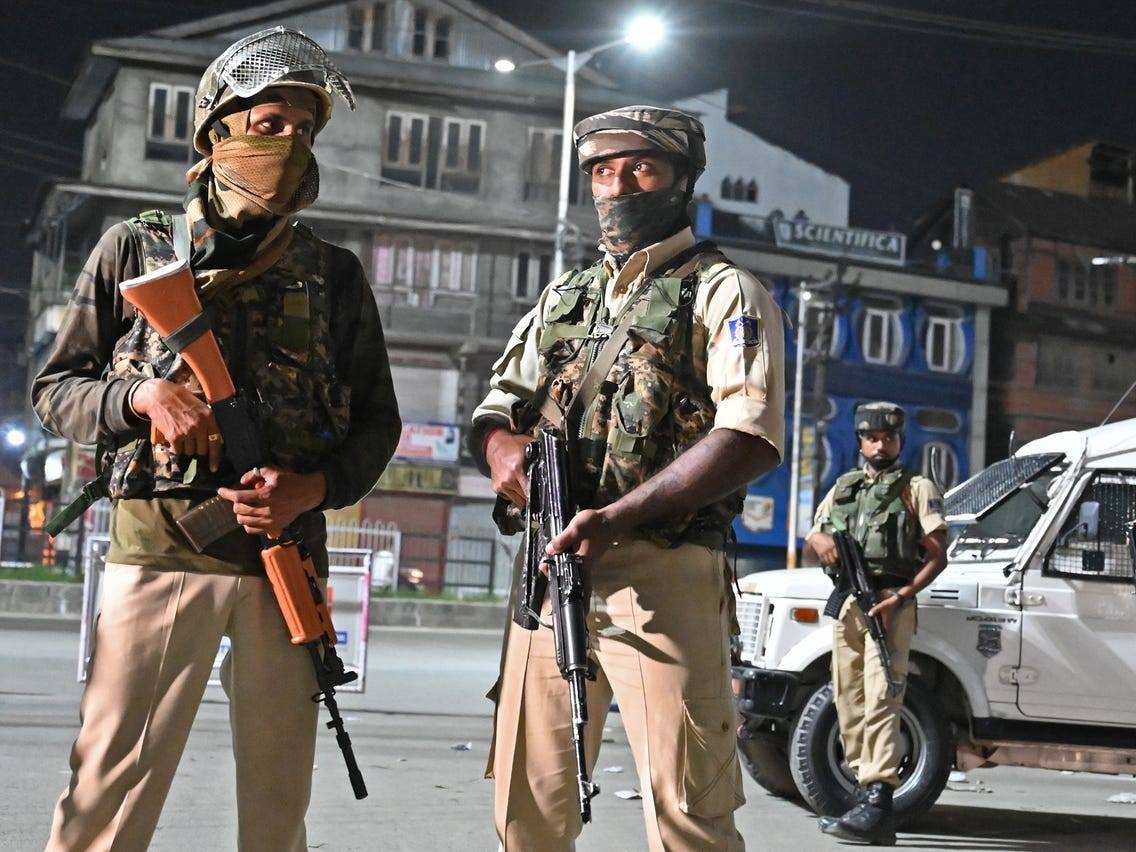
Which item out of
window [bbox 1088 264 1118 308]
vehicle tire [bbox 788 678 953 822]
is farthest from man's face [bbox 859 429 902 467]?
window [bbox 1088 264 1118 308]

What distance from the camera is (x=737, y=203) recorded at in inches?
1719

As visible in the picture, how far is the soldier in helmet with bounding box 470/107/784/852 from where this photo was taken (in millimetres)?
3428

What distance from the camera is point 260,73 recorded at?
135 inches


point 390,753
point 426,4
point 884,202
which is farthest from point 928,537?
point 884,202

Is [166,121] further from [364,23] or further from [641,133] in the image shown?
[641,133]

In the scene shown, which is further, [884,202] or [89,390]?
[884,202]

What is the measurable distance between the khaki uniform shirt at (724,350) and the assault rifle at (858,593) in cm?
421

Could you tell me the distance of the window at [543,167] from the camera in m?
38.7

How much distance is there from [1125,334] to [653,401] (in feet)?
152

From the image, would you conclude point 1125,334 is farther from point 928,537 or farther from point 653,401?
point 653,401

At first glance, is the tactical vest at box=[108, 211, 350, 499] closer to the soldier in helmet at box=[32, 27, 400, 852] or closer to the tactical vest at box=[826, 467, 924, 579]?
the soldier in helmet at box=[32, 27, 400, 852]

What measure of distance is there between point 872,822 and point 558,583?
4442 mm

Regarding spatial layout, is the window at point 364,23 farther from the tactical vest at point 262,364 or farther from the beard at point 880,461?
the tactical vest at point 262,364

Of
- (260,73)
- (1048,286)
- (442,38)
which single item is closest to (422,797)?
(260,73)
